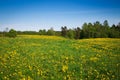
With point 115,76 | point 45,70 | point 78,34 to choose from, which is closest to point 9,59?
point 45,70

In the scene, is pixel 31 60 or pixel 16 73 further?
pixel 31 60

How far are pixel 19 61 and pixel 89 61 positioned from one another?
17.7 feet

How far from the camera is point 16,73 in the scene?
436 inches

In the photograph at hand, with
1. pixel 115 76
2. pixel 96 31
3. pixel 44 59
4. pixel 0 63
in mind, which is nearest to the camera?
pixel 115 76

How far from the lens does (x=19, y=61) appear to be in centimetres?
1364

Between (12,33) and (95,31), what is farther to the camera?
(95,31)

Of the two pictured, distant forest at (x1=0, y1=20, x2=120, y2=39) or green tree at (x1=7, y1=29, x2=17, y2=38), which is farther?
distant forest at (x1=0, y1=20, x2=120, y2=39)

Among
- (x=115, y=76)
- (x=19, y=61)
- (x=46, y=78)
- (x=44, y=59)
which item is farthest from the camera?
(x=44, y=59)

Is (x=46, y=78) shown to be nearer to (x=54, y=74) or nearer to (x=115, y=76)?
(x=54, y=74)

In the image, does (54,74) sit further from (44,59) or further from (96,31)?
(96,31)

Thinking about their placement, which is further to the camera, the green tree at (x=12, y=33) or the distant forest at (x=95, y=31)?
the distant forest at (x=95, y=31)

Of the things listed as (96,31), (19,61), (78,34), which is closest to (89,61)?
(19,61)

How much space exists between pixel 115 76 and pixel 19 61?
6.86 metres

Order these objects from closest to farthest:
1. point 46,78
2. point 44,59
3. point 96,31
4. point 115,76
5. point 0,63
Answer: point 46,78 → point 115,76 → point 0,63 → point 44,59 → point 96,31
